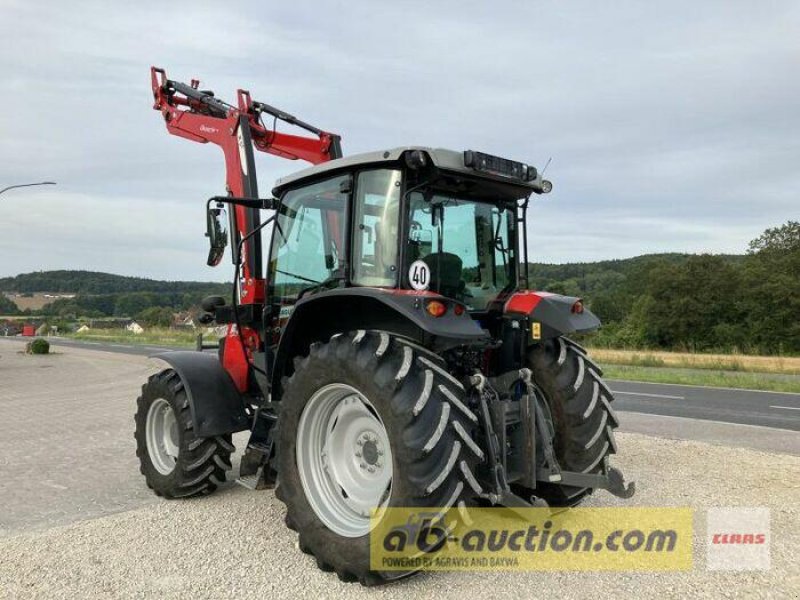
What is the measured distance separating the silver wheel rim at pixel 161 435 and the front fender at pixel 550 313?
3029mm

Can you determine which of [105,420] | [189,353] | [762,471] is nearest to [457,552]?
[189,353]

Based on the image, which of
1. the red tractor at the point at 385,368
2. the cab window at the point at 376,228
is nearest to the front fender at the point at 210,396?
the red tractor at the point at 385,368

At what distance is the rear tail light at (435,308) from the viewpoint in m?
3.40

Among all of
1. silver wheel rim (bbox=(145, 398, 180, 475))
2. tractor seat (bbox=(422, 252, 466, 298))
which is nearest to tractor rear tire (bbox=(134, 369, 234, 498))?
silver wheel rim (bbox=(145, 398, 180, 475))

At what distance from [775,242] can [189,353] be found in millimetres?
54042

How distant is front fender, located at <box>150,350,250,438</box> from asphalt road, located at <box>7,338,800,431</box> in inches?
328

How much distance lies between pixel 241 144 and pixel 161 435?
2690 millimetres

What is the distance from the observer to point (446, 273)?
13.6ft

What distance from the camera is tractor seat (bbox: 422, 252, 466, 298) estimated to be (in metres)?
4.05

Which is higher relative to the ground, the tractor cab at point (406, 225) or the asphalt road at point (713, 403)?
the tractor cab at point (406, 225)

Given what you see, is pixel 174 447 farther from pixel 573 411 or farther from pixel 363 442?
pixel 573 411

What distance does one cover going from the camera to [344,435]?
4.01 m

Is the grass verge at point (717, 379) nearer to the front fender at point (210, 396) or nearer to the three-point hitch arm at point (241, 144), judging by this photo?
the three-point hitch arm at point (241, 144)

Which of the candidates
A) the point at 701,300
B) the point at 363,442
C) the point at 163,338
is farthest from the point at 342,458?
the point at 701,300
